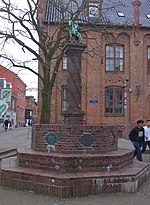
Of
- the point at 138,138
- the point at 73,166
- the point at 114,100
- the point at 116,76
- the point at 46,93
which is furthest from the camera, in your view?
the point at 116,76

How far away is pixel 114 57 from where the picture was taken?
34719 millimetres

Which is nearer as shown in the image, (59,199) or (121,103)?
(59,199)

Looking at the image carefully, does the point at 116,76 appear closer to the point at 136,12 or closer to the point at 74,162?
the point at 136,12

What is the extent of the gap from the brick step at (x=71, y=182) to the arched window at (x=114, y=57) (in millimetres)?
26118

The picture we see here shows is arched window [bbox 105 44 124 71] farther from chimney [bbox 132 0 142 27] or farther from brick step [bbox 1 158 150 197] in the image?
brick step [bbox 1 158 150 197]

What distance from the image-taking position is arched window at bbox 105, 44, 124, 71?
3456 cm

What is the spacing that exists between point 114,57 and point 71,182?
27.7 meters

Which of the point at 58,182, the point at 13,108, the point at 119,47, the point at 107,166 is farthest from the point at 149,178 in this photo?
the point at 13,108

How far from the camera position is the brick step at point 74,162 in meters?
8.82

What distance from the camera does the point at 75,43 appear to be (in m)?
11.6

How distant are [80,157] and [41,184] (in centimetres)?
121

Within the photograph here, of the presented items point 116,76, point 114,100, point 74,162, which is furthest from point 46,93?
point 116,76

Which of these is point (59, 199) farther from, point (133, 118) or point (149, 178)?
point (133, 118)

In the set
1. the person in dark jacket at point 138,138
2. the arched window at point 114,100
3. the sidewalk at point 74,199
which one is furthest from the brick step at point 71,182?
the arched window at point 114,100
